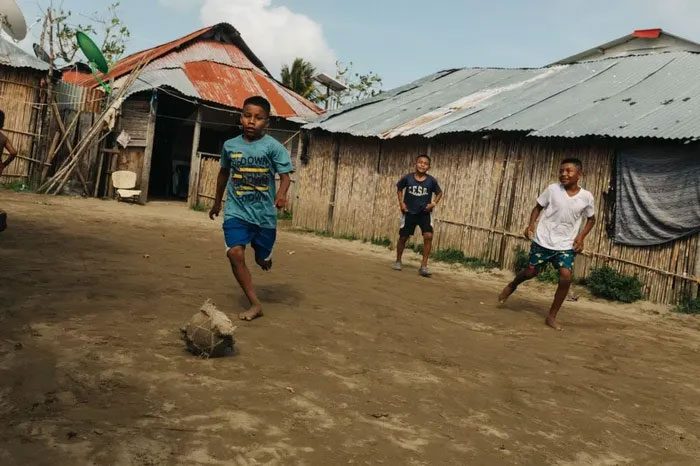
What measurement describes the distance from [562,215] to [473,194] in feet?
A: 16.1

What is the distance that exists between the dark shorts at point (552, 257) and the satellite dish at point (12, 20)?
46.4 feet

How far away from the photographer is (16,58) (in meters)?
14.2

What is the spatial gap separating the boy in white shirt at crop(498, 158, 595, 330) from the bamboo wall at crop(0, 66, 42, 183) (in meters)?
12.7

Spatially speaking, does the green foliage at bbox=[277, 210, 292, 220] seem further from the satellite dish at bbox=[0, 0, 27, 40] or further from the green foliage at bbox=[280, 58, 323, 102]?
the green foliage at bbox=[280, 58, 323, 102]

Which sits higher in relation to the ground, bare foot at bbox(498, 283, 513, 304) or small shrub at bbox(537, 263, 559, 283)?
small shrub at bbox(537, 263, 559, 283)

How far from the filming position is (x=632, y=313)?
25.2ft

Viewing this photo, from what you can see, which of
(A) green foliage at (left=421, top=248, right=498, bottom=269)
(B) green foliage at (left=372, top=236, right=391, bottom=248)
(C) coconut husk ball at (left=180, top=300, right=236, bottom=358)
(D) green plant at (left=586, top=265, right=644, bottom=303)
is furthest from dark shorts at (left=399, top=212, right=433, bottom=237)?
(C) coconut husk ball at (left=180, top=300, right=236, bottom=358)

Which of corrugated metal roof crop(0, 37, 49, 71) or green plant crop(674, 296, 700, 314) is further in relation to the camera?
corrugated metal roof crop(0, 37, 49, 71)

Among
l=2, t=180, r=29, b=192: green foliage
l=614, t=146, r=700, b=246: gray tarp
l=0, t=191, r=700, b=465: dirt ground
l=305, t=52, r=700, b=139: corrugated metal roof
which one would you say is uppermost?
l=305, t=52, r=700, b=139: corrugated metal roof

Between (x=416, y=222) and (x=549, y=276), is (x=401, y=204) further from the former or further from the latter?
(x=549, y=276)

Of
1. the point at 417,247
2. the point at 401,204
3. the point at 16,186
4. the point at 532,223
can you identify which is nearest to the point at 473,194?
the point at 417,247

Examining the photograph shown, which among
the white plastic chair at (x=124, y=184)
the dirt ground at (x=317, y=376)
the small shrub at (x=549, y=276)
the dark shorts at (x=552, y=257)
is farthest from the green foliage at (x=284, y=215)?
the dark shorts at (x=552, y=257)

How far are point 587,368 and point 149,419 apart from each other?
3.20 m

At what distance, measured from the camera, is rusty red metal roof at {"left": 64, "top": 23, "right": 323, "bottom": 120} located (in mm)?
16375
